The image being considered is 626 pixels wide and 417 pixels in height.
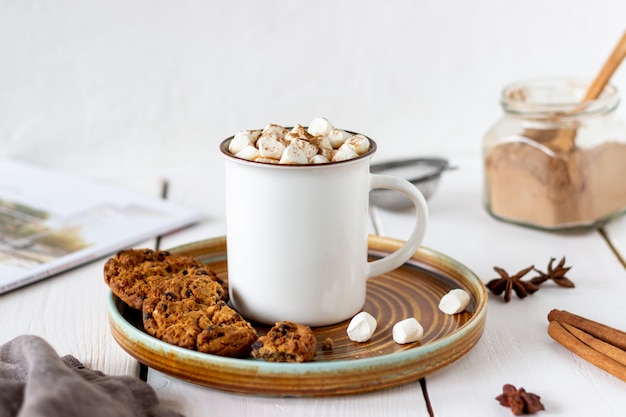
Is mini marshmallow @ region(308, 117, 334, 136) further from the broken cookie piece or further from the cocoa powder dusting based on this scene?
the cocoa powder dusting

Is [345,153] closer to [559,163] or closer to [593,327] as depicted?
[593,327]

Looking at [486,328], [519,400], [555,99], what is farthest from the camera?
[555,99]

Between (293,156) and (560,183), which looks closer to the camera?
(293,156)

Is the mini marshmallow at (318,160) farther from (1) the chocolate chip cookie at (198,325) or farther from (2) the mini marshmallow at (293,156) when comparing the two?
(1) the chocolate chip cookie at (198,325)

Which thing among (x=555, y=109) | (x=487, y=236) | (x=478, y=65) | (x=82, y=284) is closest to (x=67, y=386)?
(x=82, y=284)

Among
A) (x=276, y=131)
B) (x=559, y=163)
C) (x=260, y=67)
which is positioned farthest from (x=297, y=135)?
(x=260, y=67)
